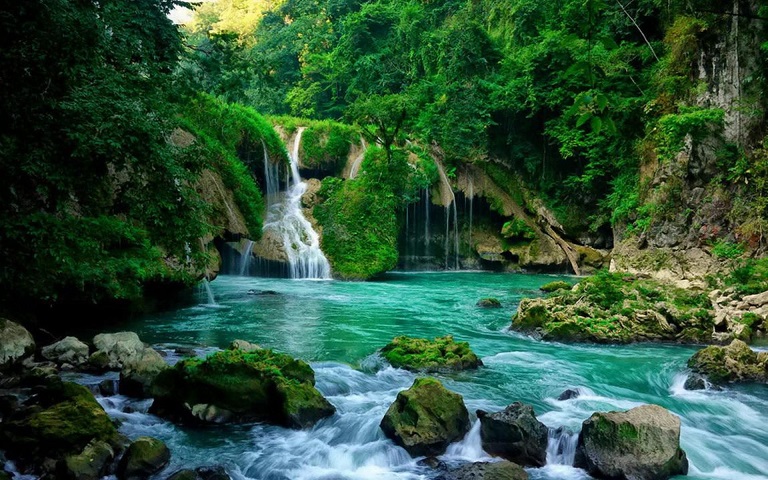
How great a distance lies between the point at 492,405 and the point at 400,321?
18.4 ft

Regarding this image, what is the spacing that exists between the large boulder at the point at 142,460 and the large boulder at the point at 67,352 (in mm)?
3178

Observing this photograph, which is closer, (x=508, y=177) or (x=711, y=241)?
(x=711, y=241)

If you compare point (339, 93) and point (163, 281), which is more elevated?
point (339, 93)

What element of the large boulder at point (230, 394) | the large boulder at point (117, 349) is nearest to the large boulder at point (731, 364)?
the large boulder at point (230, 394)

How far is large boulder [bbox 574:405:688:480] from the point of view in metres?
4.81

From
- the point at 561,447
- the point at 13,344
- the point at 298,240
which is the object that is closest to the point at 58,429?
the point at 13,344

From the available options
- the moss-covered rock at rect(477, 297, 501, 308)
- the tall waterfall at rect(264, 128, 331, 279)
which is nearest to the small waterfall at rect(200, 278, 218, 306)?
the tall waterfall at rect(264, 128, 331, 279)

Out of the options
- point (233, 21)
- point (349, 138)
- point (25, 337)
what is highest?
point (233, 21)

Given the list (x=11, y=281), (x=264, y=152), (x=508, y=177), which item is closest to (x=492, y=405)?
(x=11, y=281)

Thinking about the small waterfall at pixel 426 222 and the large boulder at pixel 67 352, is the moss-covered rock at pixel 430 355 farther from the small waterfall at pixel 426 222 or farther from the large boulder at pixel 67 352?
the small waterfall at pixel 426 222

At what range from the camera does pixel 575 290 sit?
39.4 feet

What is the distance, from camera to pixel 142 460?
4758 millimetres

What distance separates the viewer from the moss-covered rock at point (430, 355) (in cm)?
791

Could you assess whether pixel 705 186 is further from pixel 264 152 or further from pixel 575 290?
pixel 264 152
